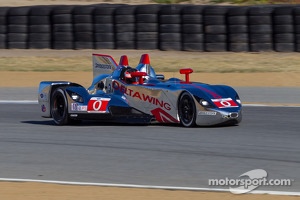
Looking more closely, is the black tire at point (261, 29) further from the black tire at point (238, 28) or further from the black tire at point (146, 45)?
the black tire at point (146, 45)

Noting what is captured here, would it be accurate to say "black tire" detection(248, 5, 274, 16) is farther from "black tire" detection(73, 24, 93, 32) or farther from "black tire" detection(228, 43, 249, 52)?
"black tire" detection(73, 24, 93, 32)

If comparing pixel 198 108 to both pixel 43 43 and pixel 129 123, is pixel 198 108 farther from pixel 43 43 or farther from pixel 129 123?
pixel 43 43

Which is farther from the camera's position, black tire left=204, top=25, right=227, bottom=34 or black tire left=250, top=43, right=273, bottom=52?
black tire left=250, top=43, right=273, bottom=52

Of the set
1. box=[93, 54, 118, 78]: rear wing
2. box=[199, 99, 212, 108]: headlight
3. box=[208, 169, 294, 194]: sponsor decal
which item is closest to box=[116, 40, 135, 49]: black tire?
box=[93, 54, 118, 78]: rear wing

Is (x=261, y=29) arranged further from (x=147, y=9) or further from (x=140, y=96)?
(x=140, y=96)

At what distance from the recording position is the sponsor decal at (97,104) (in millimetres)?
11773

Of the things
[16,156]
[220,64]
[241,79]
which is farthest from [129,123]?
[220,64]

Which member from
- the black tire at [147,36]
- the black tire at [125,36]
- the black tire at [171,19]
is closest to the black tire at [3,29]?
the black tire at [125,36]

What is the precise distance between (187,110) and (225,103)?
1.87ft

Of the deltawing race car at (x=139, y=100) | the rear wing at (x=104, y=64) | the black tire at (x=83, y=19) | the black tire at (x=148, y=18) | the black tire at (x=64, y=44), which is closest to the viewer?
the deltawing race car at (x=139, y=100)

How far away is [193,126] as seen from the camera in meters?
11.4

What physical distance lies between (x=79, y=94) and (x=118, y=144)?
189 centimetres

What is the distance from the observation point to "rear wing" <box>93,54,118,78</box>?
12.7m

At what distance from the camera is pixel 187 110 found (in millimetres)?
11273
